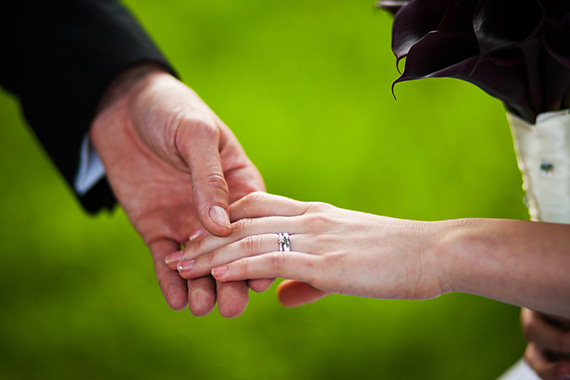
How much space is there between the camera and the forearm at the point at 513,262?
66cm

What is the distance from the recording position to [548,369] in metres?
0.93

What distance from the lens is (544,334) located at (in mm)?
897

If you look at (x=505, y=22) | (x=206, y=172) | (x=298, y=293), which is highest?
(x=505, y=22)

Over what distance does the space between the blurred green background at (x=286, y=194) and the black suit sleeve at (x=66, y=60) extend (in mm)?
704

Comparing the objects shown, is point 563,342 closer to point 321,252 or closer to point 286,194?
point 321,252

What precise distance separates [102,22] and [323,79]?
1131 millimetres

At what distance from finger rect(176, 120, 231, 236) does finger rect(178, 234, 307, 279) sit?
3cm

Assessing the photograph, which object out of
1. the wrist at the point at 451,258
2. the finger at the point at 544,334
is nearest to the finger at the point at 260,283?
the wrist at the point at 451,258

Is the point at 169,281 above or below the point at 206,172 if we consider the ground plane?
below

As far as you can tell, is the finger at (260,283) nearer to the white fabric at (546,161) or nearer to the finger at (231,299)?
the finger at (231,299)

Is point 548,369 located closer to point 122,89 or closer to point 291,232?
point 291,232

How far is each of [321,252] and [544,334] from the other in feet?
1.50

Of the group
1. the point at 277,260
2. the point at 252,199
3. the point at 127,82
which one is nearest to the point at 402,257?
the point at 277,260

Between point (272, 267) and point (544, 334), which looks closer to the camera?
point (272, 267)
